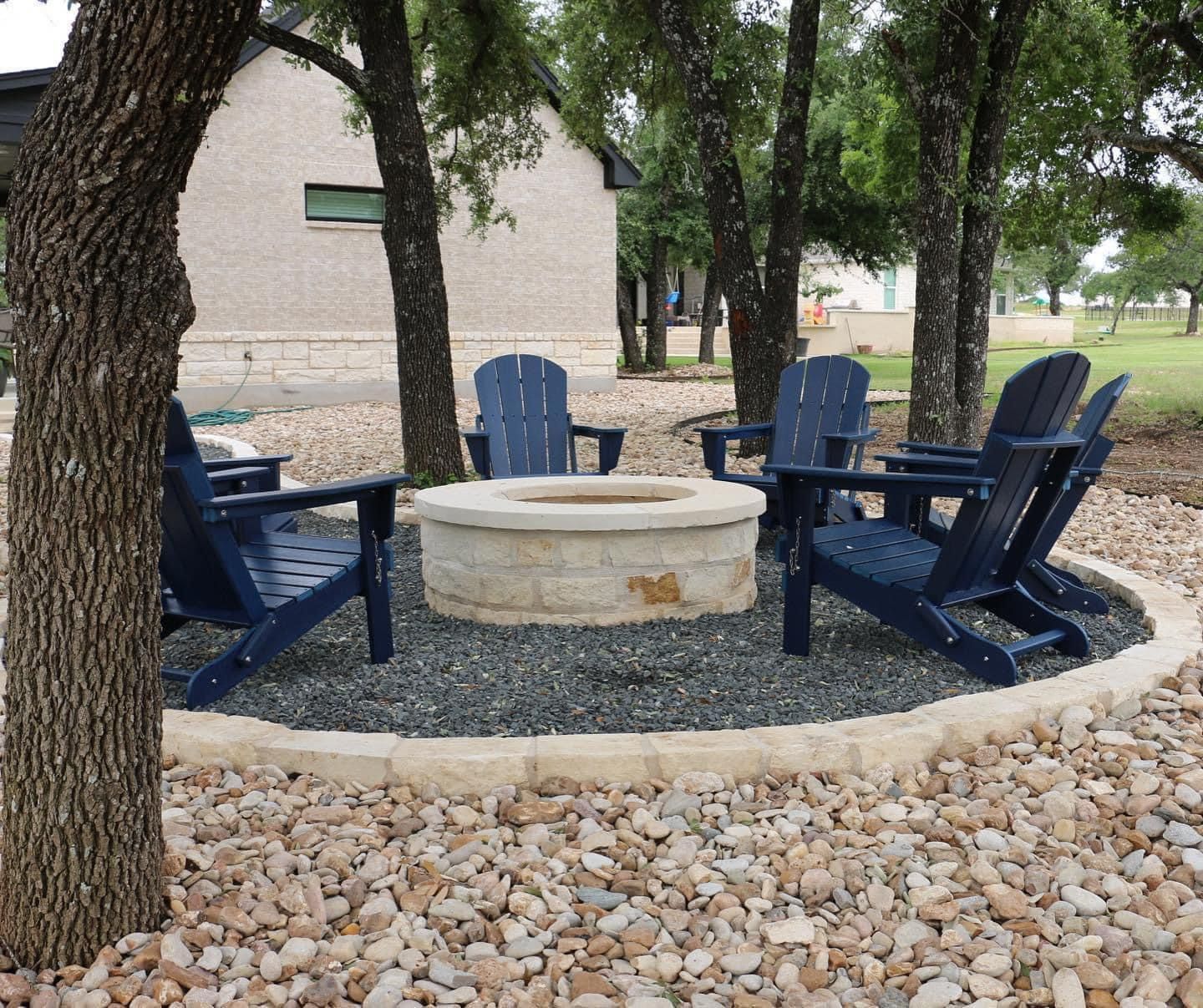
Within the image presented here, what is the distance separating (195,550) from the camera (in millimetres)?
3146

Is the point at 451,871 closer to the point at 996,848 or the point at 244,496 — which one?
the point at 996,848

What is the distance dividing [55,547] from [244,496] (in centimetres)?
133

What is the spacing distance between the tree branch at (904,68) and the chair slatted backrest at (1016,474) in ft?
15.3

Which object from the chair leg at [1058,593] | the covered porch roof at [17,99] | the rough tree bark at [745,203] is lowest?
the chair leg at [1058,593]

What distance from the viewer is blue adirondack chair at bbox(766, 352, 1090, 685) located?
325cm

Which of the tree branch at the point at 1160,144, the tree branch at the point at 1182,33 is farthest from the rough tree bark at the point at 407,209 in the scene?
the tree branch at the point at 1182,33

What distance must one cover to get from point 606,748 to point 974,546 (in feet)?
4.52

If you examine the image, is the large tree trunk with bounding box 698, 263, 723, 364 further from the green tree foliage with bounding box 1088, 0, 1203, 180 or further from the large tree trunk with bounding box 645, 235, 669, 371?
the green tree foliage with bounding box 1088, 0, 1203, 180

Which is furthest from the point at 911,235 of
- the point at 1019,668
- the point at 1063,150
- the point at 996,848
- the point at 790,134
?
the point at 996,848

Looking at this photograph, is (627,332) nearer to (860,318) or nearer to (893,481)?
(860,318)

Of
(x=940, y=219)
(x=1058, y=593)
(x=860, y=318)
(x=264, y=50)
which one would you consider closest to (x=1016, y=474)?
(x=1058, y=593)

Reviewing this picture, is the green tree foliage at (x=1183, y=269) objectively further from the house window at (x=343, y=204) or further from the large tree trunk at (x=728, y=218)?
the large tree trunk at (x=728, y=218)

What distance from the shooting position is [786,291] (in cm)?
816

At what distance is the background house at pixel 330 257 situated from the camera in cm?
1295
